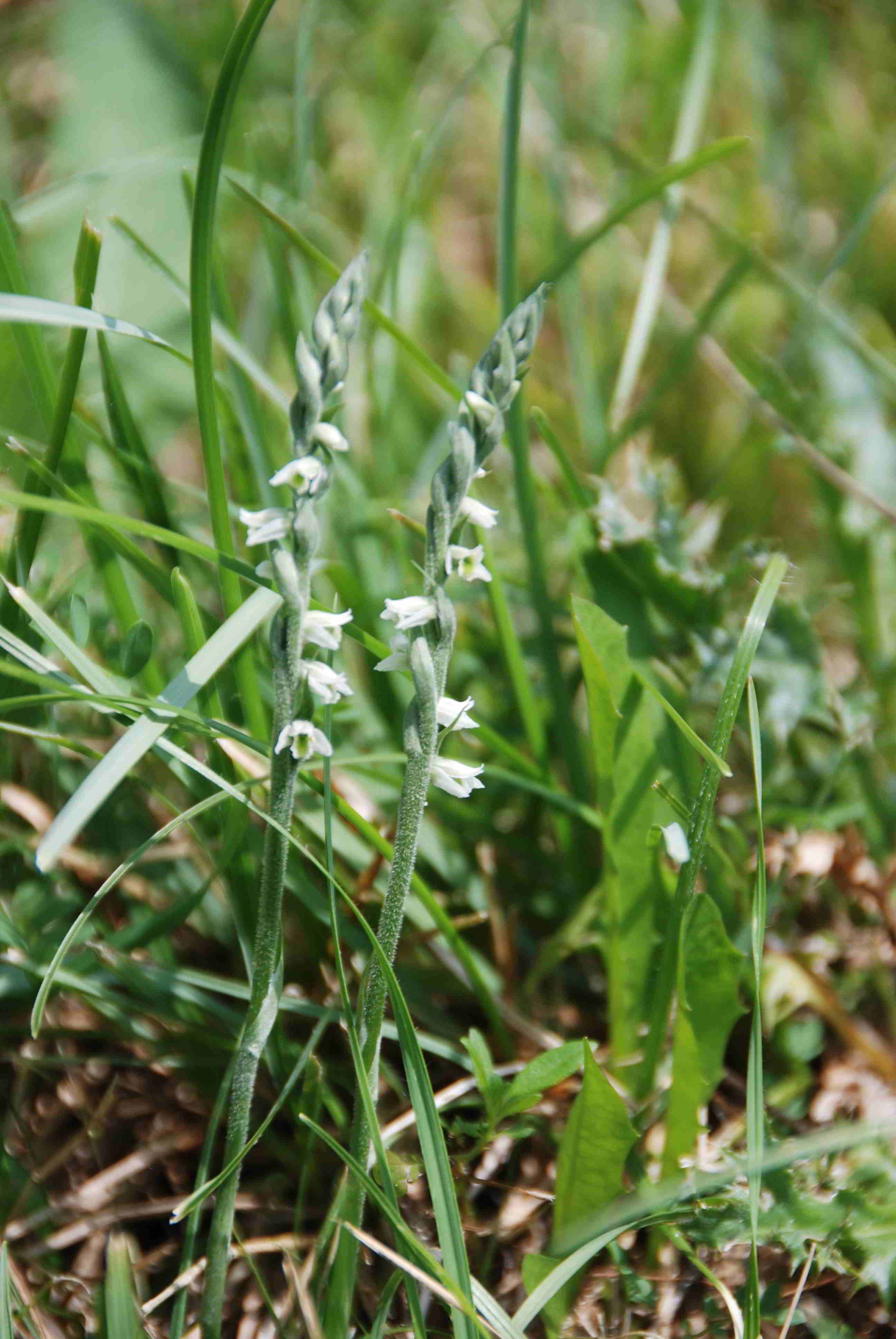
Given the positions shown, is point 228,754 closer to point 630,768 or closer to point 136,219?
point 630,768

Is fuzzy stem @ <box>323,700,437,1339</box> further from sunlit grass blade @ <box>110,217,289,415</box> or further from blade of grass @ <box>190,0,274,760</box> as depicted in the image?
sunlit grass blade @ <box>110,217,289,415</box>

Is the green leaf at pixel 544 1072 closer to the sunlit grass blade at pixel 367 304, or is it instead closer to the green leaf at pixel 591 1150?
the green leaf at pixel 591 1150

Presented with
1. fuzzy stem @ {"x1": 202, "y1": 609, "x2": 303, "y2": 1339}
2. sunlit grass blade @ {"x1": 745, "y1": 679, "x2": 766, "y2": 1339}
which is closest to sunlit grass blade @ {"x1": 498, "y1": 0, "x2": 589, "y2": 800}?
sunlit grass blade @ {"x1": 745, "y1": 679, "x2": 766, "y2": 1339}

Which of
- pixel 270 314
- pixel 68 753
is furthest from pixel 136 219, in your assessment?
pixel 68 753

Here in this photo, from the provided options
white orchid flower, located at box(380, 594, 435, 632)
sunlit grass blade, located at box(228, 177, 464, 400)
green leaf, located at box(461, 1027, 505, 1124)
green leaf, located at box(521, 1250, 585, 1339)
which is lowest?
green leaf, located at box(521, 1250, 585, 1339)

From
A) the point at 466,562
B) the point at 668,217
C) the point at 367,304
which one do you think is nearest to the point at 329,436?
the point at 466,562

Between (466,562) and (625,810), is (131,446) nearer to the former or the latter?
(466,562)
